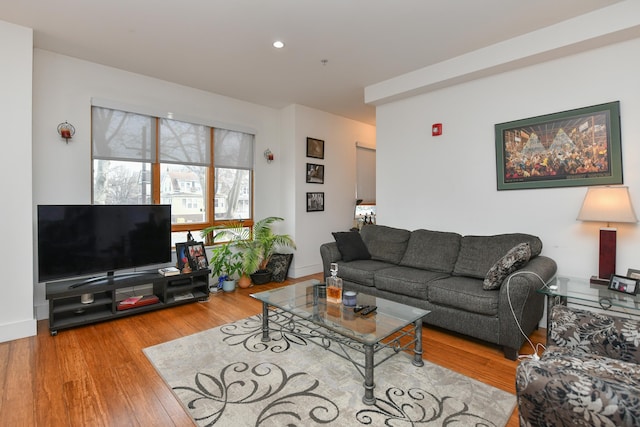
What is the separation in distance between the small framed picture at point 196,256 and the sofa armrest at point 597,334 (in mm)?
3482

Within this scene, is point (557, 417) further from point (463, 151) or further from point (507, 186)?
point (463, 151)

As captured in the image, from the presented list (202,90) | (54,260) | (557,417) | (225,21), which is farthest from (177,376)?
(202,90)

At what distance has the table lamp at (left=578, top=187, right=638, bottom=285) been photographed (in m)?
2.41

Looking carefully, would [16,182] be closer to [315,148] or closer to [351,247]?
[351,247]

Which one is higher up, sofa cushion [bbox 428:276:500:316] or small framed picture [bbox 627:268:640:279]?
small framed picture [bbox 627:268:640:279]

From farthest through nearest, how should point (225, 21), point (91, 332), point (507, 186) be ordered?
1. point (507, 186)
2. point (91, 332)
3. point (225, 21)

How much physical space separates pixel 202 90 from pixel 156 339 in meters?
3.23

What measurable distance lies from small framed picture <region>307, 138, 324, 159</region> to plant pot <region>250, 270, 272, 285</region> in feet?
6.52

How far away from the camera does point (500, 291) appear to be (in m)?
2.44

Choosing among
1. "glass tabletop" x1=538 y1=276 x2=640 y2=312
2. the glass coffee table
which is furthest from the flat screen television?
"glass tabletop" x1=538 y1=276 x2=640 y2=312

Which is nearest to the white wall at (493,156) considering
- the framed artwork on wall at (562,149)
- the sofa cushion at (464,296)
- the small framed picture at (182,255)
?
the framed artwork on wall at (562,149)

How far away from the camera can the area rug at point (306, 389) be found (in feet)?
5.69

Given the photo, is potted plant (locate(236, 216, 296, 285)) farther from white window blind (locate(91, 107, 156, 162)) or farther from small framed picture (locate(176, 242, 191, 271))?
white window blind (locate(91, 107, 156, 162))

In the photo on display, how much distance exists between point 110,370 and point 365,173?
16.0ft
